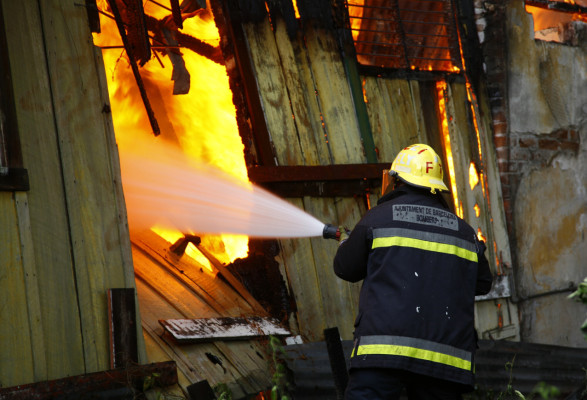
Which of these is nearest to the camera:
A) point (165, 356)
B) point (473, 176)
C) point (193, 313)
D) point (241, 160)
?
point (165, 356)

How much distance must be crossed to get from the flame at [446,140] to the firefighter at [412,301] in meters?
3.06

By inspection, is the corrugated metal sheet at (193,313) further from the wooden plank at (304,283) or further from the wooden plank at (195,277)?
the wooden plank at (304,283)

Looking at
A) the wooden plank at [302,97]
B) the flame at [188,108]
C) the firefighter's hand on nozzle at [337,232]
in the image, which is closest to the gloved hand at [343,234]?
the firefighter's hand on nozzle at [337,232]

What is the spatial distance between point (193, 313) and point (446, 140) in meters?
3.28

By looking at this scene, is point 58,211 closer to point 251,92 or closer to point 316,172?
point 251,92

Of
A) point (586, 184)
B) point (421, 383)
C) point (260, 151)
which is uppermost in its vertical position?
point (260, 151)

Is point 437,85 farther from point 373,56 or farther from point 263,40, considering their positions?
point 263,40

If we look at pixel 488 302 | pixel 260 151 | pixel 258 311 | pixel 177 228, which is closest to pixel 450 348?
pixel 258 311

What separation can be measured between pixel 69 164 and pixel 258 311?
2.08 m

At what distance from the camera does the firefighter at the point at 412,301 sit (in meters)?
3.85

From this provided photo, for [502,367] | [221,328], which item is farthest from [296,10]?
[502,367]

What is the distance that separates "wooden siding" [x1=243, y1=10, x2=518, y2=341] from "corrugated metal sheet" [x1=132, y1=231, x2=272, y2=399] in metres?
0.53

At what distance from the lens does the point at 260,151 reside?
5965 mm

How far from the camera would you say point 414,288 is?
3908 millimetres
